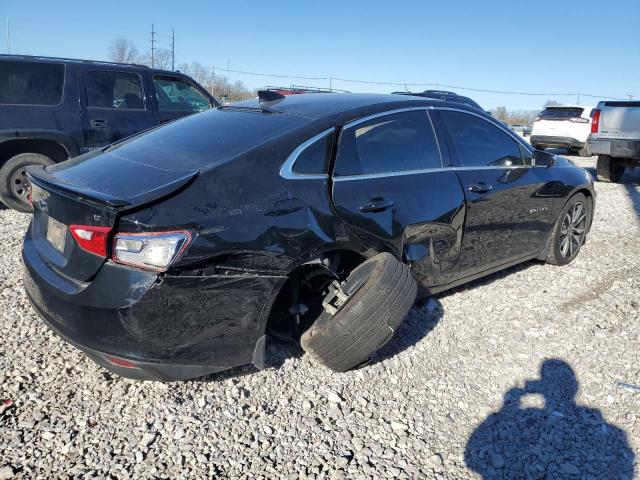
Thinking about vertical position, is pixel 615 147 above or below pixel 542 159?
above

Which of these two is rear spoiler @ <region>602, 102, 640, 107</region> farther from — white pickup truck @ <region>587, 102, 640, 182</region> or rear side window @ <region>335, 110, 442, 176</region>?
rear side window @ <region>335, 110, 442, 176</region>

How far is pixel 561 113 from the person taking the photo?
15500 millimetres

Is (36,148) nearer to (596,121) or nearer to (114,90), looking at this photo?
(114,90)

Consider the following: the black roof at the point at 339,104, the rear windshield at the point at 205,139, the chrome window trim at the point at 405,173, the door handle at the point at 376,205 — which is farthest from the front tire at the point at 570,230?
the rear windshield at the point at 205,139

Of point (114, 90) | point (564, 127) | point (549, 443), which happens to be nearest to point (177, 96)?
point (114, 90)

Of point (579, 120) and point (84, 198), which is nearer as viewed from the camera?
point (84, 198)

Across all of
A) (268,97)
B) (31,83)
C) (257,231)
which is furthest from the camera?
(31,83)

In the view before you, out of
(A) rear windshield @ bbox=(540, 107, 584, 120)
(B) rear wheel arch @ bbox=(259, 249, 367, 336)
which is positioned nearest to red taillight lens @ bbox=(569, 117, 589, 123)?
(A) rear windshield @ bbox=(540, 107, 584, 120)

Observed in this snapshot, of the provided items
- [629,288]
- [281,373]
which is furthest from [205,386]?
[629,288]

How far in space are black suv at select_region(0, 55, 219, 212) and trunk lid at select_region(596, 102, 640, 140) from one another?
8401mm

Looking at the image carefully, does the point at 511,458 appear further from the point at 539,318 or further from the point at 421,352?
the point at 539,318

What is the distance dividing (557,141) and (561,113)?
1.04 meters

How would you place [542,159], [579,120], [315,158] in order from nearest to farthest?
1. [315,158]
2. [542,159]
3. [579,120]

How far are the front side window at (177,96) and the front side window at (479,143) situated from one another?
4579 mm
